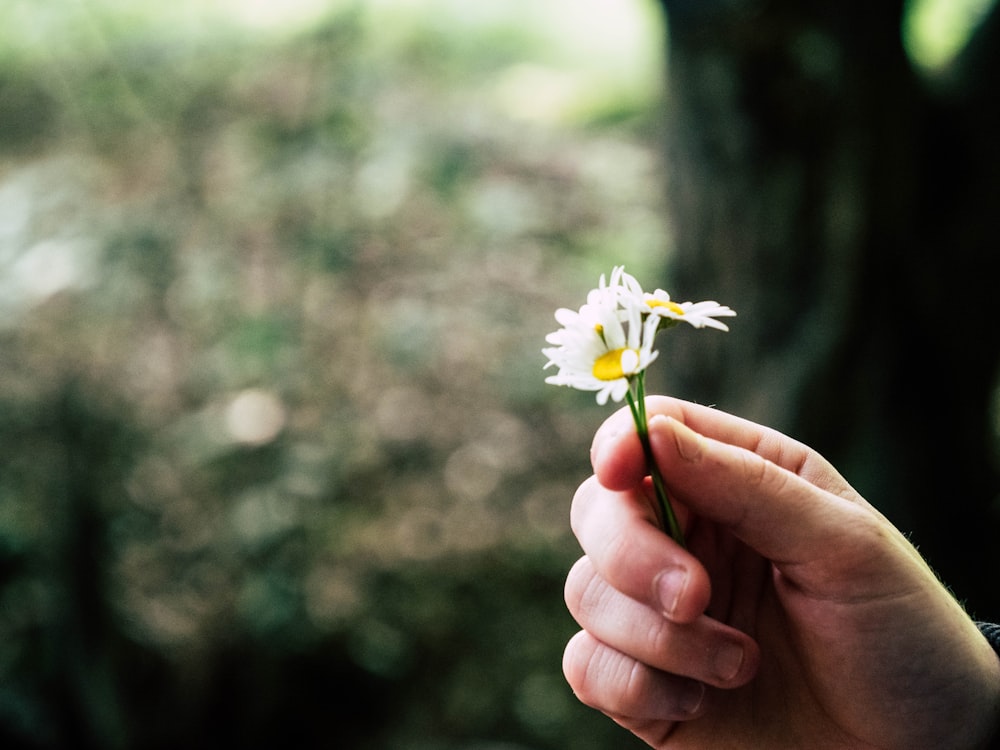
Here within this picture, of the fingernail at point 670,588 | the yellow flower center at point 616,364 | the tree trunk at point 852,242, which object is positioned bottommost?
the fingernail at point 670,588

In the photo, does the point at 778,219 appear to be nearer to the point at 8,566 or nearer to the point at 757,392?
the point at 757,392

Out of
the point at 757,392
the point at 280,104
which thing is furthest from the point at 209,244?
the point at 757,392

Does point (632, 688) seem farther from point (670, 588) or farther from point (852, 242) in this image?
point (852, 242)

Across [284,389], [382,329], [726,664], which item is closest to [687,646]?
[726,664]

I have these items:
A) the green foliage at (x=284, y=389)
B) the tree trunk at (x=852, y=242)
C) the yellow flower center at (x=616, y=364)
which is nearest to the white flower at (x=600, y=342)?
the yellow flower center at (x=616, y=364)

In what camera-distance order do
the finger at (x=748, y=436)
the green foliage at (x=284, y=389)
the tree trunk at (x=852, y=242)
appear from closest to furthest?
the finger at (x=748, y=436) < the tree trunk at (x=852, y=242) < the green foliage at (x=284, y=389)

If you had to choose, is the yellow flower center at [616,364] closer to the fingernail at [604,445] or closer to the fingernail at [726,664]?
the fingernail at [604,445]
